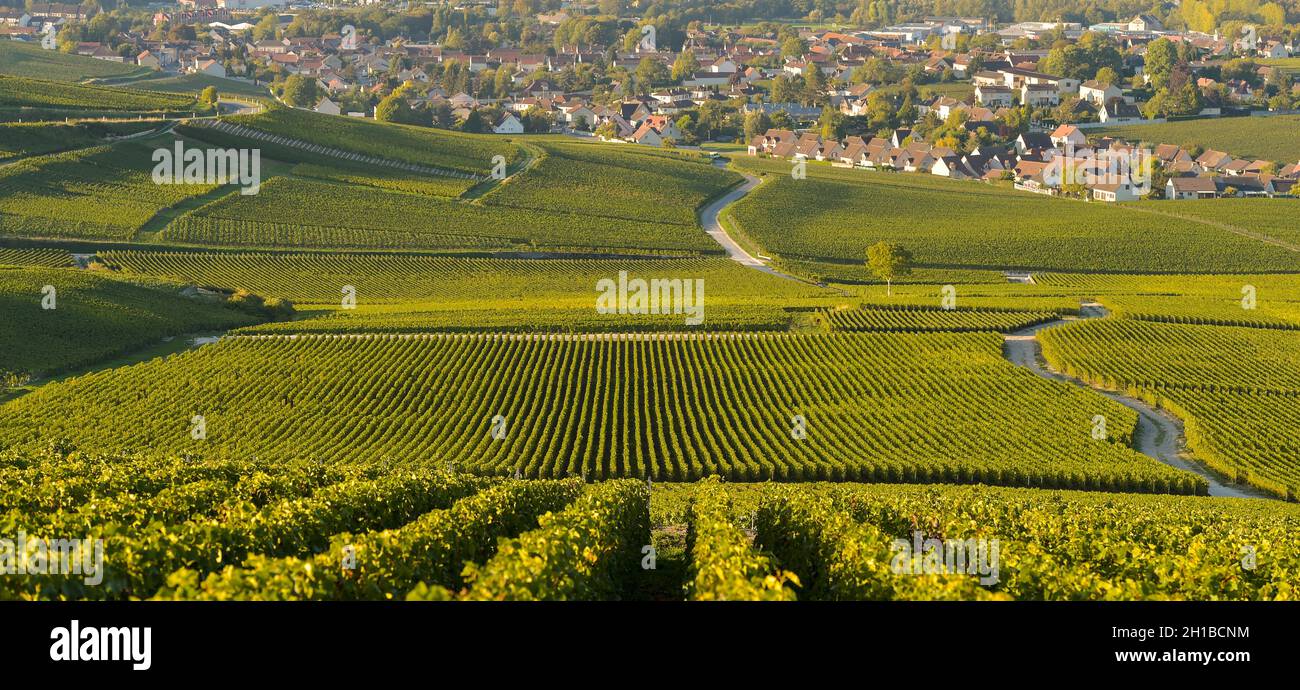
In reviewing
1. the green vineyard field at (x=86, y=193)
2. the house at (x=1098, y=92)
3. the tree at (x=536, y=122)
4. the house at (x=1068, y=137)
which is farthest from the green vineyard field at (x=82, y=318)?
the house at (x=1098, y=92)

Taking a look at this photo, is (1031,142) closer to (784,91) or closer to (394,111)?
(784,91)

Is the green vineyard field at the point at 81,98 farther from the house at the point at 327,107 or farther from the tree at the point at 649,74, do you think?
the tree at the point at 649,74

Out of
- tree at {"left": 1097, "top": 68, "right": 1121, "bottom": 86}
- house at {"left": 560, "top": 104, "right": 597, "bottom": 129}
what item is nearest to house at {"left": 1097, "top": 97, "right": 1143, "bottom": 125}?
tree at {"left": 1097, "top": 68, "right": 1121, "bottom": 86}

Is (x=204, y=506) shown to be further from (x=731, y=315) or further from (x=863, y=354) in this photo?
(x=731, y=315)

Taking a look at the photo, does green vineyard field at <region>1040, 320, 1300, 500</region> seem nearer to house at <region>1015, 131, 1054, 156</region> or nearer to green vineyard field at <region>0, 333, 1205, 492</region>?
green vineyard field at <region>0, 333, 1205, 492</region>

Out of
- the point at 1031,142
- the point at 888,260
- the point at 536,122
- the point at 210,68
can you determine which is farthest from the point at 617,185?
the point at 210,68
